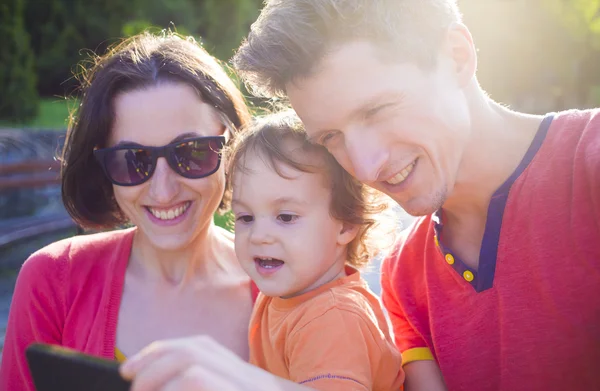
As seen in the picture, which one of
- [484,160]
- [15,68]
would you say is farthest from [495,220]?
[15,68]

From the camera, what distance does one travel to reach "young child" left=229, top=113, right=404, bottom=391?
203cm

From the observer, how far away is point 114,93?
2.52m

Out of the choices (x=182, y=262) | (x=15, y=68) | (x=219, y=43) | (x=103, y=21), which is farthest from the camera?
(x=103, y=21)

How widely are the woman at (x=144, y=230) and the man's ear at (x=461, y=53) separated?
0.94 m

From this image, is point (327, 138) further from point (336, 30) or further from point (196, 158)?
point (196, 158)

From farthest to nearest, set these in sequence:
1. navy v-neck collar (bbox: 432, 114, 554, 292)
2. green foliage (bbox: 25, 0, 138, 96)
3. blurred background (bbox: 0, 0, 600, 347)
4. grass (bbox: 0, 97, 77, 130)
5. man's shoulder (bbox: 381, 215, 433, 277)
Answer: green foliage (bbox: 25, 0, 138, 96) → grass (bbox: 0, 97, 77, 130) → blurred background (bbox: 0, 0, 600, 347) → man's shoulder (bbox: 381, 215, 433, 277) → navy v-neck collar (bbox: 432, 114, 554, 292)

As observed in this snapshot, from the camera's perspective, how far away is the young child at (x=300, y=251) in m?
2.03

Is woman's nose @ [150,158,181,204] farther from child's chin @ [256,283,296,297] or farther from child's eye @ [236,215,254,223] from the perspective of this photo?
child's chin @ [256,283,296,297]

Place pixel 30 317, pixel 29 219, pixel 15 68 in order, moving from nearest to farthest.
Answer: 1. pixel 30 317
2. pixel 29 219
3. pixel 15 68

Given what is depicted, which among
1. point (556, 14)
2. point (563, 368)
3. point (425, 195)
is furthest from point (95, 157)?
point (556, 14)

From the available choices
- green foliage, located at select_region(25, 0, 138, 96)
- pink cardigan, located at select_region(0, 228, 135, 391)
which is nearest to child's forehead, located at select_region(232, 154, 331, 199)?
pink cardigan, located at select_region(0, 228, 135, 391)

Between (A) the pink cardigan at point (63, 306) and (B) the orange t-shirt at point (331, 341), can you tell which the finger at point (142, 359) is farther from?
(A) the pink cardigan at point (63, 306)

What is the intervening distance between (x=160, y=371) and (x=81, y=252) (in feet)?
6.08

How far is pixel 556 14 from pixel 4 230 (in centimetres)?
1486
